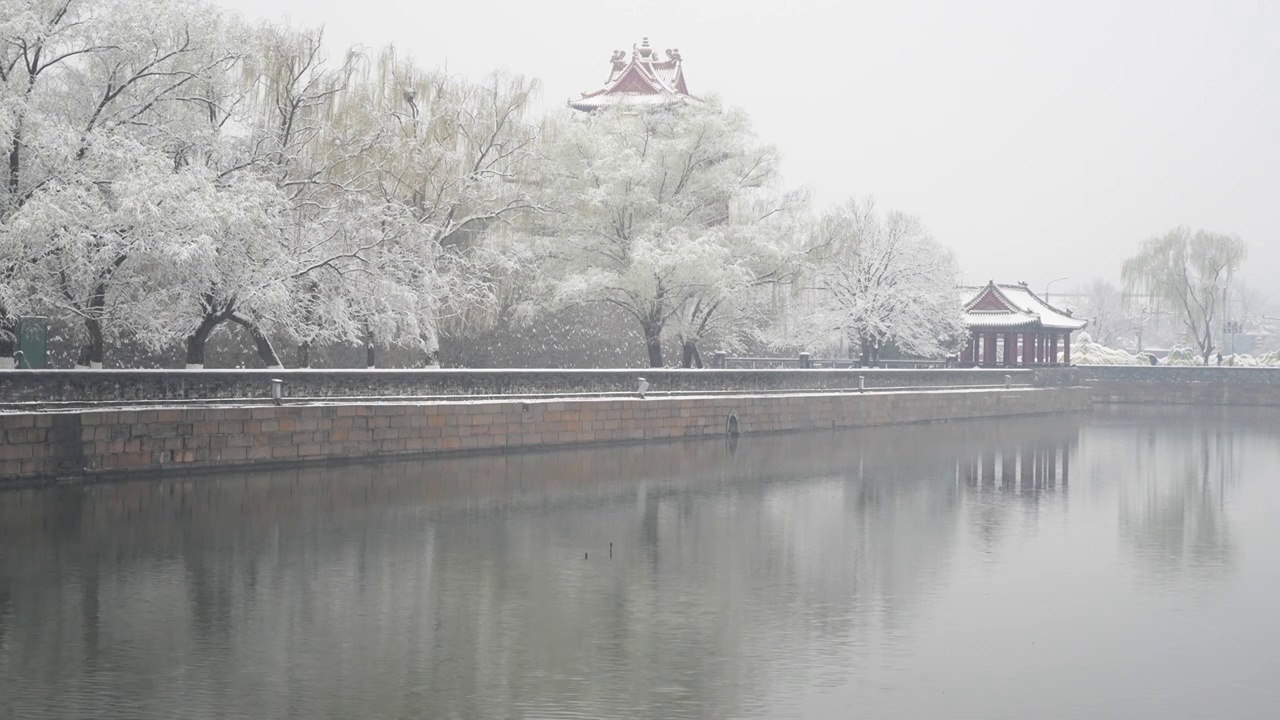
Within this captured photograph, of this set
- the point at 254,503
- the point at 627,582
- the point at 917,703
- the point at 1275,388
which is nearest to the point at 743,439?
the point at 254,503

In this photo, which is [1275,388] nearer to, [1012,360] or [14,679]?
[1012,360]

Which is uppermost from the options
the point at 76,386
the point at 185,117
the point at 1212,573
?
the point at 185,117

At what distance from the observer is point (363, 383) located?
2475 cm

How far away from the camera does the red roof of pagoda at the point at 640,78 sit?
193ft

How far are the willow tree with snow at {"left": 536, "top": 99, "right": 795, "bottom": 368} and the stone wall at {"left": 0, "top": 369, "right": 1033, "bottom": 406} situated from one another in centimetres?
298

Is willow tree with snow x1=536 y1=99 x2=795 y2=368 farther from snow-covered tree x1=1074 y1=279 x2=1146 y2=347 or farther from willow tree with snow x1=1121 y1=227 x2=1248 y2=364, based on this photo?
snow-covered tree x1=1074 y1=279 x2=1146 y2=347

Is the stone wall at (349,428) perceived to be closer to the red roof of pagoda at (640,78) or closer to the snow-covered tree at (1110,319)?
the red roof of pagoda at (640,78)

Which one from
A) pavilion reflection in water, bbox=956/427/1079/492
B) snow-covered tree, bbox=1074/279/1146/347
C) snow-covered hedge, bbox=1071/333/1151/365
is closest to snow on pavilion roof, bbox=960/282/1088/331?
snow-covered hedge, bbox=1071/333/1151/365

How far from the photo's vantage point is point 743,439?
111 ft

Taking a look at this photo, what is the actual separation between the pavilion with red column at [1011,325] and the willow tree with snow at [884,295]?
9.56ft

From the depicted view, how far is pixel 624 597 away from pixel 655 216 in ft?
77.1

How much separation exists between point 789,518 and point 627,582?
5904 mm

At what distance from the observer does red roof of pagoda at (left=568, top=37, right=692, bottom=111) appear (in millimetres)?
58844

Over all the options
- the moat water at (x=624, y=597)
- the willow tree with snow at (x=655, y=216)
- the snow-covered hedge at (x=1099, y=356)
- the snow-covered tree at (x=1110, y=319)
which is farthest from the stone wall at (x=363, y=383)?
the snow-covered tree at (x=1110, y=319)
